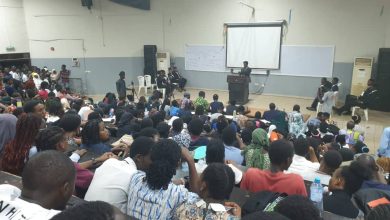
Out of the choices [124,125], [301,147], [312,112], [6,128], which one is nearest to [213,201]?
[301,147]

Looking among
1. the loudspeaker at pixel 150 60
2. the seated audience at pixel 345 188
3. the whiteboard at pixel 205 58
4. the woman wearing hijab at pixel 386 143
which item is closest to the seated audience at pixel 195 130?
the seated audience at pixel 345 188

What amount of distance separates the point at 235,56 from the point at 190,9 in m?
2.72

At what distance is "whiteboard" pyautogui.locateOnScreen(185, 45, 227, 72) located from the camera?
1280 cm

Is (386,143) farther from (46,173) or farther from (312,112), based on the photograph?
(46,173)

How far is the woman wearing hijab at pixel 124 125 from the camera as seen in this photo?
201 inches

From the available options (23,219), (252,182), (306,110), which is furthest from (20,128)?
(306,110)

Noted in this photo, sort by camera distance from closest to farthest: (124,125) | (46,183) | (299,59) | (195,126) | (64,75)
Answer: (46,183) → (195,126) → (124,125) → (299,59) → (64,75)

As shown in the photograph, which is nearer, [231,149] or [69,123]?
[69,123]

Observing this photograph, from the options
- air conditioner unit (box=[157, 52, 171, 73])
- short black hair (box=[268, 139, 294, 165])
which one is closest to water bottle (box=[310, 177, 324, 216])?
short black hair (box=[268, 139, 294, 165])

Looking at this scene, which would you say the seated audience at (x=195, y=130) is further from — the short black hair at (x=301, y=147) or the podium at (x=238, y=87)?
the podium at (x=238, y=87)

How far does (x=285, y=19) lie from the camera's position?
11.3m

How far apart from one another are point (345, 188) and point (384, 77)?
853 cm

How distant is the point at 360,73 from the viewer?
398 inches

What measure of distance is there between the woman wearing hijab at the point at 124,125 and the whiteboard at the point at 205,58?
787 cm
